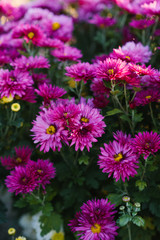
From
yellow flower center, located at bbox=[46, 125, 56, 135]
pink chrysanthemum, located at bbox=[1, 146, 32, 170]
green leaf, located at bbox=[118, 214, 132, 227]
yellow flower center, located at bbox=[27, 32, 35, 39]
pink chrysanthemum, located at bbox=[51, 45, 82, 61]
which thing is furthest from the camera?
yellow flower center, located at bbox=[27, 32, 35, 39]

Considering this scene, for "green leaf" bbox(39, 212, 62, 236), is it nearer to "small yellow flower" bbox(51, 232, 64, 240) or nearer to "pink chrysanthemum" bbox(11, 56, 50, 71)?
"small yellow flower" bbox(51, 232, 64, 240)

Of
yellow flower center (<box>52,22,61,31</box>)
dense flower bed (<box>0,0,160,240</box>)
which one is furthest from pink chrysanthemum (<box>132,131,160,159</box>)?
yellow flower center (<box>52,22,61,31</box>)

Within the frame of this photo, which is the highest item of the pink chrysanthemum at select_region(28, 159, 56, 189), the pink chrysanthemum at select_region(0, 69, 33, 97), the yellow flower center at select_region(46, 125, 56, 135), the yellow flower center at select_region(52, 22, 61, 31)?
the yellow flower center at select_region(52, 22, 61, 31)

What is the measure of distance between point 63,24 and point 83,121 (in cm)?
122

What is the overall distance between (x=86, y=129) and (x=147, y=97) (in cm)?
36

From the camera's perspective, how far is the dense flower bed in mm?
1137

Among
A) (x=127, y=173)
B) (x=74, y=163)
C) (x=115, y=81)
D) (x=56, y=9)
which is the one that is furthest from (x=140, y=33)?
(x=127, y=173)

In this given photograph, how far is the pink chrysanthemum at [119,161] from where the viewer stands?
3.61 feet

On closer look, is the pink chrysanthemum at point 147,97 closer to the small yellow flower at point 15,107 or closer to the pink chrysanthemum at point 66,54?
the pink chrysanthemum at point 66,54

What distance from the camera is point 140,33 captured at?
218 centimetres

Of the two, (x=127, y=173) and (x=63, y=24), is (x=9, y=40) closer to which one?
(x=63, y=24)

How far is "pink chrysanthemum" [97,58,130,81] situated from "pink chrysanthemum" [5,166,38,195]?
57 cm

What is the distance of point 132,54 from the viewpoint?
1.40 metres

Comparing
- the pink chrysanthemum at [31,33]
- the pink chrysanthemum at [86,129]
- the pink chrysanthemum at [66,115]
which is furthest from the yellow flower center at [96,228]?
the pink chrysanthemum at [31,33]
